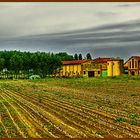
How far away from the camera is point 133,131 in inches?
504

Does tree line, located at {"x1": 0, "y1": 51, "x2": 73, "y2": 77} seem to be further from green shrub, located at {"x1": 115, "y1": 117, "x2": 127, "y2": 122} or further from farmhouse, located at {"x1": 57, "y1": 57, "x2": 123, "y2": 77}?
green shrub, located at {"x1": 115, "y1": 117, "x2": 127, "y2": 122}

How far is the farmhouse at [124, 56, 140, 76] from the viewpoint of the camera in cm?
6412

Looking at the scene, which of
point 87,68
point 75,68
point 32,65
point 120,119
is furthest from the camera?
point 32,65

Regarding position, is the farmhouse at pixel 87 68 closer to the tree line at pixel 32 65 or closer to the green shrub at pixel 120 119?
the tree line at pixel 32 65

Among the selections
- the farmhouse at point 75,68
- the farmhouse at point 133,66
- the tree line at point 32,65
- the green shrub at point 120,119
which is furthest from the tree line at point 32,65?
the green shrub at point 120,119

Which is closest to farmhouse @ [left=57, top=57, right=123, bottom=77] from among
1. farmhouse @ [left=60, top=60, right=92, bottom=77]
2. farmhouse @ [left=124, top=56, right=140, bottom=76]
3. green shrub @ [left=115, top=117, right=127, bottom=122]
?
farmhouse @ [left=60, top=60, right=92, bottom=77]

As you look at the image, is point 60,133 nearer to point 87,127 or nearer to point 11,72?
point 87,127

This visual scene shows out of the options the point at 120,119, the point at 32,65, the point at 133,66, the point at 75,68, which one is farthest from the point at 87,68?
the point at 120,119

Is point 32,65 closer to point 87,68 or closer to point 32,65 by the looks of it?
point 32,65

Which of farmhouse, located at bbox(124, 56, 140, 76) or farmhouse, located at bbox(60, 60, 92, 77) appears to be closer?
farmhouse, located at bbox(124, 56, 140, 76)

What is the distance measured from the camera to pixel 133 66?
216ft

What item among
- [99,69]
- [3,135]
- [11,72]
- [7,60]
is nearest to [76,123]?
[3,135]

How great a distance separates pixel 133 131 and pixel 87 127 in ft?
5.70

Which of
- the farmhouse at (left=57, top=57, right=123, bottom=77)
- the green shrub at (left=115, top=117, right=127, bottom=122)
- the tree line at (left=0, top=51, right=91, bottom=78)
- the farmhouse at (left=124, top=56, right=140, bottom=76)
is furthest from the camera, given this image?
the tree line at (left=0, top=51, right=91, bottom=78)
